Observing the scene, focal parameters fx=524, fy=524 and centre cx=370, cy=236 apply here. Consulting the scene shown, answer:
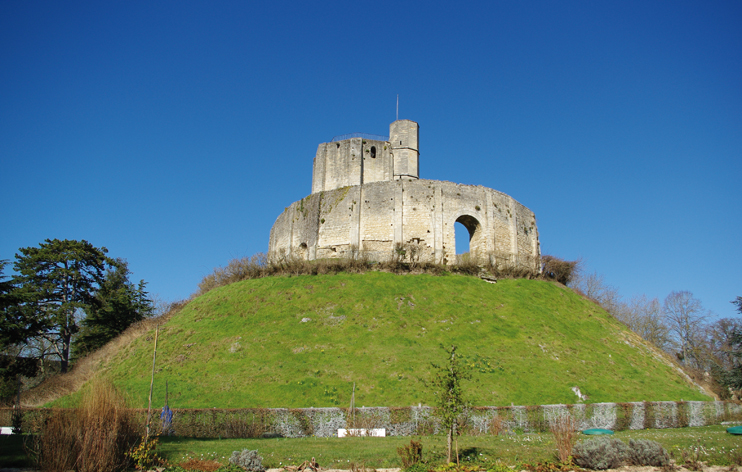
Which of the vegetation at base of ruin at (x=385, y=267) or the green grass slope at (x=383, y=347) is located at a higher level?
the vegetation at base of ruin at (x=385, y=267)

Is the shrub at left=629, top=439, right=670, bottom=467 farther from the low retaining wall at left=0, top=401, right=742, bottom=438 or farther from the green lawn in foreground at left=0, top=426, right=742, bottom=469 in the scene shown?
the low retaining wall at left=0, top=401, right=742, bottom=438

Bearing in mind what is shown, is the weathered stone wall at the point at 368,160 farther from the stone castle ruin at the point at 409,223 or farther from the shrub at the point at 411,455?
the shrub at the point at 411,455

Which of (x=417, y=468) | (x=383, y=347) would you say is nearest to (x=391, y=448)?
(x=417, y=468)

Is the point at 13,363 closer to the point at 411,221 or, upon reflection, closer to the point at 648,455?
the point at 411,221

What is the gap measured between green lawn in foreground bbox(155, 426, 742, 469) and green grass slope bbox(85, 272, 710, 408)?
165 inches

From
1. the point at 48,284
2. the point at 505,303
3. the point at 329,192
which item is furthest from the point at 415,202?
the point at 48,284

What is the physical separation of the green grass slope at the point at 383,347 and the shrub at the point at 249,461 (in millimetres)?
7267

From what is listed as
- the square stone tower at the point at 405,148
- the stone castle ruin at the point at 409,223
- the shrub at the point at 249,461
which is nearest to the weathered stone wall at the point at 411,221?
the stone castle ruin at the point at 409,223

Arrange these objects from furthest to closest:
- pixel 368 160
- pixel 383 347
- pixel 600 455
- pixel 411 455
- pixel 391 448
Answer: pixel 368 160 → pixel 383 347 → pixel 391 448 → pixel 600 455 → pixel 411 455

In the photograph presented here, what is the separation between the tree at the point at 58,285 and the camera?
103 feet

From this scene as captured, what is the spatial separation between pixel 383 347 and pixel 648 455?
38.4 ft

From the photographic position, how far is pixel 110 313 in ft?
108

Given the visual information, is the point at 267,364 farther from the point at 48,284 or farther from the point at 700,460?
the point at 48,284

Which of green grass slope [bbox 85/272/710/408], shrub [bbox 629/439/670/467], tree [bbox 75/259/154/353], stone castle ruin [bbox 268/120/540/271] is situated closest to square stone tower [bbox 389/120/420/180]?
stone castle ruin [bbox 268/120/540/271]
